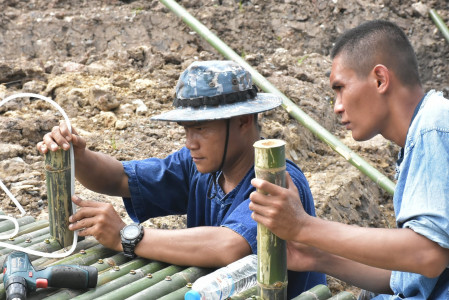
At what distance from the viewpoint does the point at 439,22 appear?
862 centimetres

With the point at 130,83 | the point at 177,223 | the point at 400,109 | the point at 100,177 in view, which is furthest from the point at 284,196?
the point at 130,83

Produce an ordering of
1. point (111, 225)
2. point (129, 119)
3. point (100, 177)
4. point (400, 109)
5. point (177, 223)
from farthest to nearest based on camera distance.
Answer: point (129, 119) → point (177, 223) → point (100, 177) → point (111, 225) → point (400, 109)

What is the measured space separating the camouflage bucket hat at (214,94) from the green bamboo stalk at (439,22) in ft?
19.9

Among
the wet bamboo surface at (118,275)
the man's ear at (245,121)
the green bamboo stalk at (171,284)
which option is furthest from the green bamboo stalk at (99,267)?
the man's ear at (245,121)

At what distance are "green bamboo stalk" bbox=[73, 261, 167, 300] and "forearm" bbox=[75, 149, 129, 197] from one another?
70 cm

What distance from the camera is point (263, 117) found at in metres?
6.47

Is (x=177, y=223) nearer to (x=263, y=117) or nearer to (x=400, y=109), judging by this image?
(x=263, y=117)

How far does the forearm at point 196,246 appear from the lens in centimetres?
286

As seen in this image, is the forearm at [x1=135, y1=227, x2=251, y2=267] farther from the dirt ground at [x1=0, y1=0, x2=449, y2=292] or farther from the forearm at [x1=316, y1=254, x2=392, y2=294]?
the dirt ground at [x1=0, y1=0, x2=449, y2=292]

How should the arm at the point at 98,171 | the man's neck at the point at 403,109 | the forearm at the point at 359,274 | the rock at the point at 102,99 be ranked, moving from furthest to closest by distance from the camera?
1. the rock at the point at 102,99
2. the arm at the point at 98,171
3. the forearm at the point at 359,274
4. the man's neck at the point at 403,109

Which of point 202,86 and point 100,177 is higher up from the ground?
point 202,86

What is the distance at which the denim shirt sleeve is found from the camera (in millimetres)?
2252

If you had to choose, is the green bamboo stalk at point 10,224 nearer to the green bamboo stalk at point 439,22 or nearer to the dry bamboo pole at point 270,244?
the dry bamboo pole at point 270,244

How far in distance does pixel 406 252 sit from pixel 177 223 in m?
3.04
